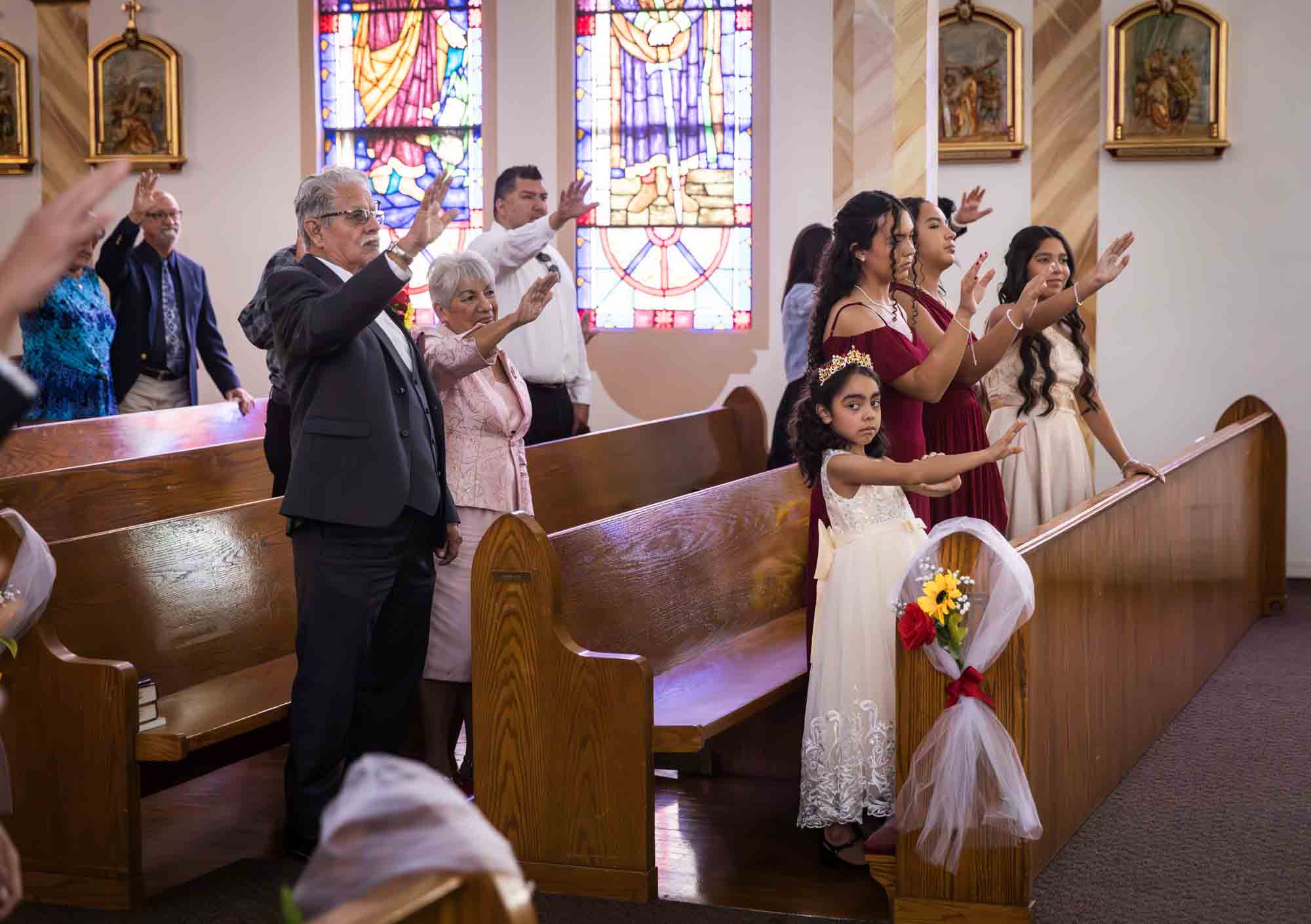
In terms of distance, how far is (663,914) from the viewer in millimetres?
3426

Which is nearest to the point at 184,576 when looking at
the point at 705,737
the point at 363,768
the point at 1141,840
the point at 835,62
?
the point at 705,737

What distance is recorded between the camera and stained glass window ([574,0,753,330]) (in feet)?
27.5

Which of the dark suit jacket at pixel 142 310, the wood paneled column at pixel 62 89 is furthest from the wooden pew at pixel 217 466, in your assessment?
the wood paneled column at pixel 62 89

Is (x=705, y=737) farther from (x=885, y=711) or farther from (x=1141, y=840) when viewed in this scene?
(x=1141, y=840)

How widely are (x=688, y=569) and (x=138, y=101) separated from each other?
19.2 feet

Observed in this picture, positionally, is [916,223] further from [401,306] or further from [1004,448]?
[401,306]

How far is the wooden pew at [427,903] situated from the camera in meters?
1.41

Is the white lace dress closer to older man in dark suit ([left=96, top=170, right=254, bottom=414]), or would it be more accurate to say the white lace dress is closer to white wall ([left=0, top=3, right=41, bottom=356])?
older man in dark suit ([left=96, top=170, right=254, bottom=414])

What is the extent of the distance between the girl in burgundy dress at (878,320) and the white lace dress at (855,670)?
0.67ft

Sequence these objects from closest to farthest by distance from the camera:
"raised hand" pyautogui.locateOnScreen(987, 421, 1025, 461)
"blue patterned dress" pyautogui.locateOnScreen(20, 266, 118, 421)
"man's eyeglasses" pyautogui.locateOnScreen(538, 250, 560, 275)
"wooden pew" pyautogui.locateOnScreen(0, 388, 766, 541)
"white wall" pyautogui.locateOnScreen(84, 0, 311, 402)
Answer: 1. "raised hand" pyautogui.locateOnScreen(987, 421, 1025, 461)
2. "wooden pew" pyautogui.locateOnScreen(0, 388, 766, 541)
3. "blue patterned dress" pyautogui.locateOnScreen(20, 266, 118, 421)
4. "man's eyeglasses" pyautogui.locateOnScreen(538, 250, 560, 275)
5. "white wall" pyautogui.locateOnScreen(84, 0, 311, 402)

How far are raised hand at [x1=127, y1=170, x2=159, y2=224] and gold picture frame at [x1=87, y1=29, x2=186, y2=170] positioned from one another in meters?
2.92

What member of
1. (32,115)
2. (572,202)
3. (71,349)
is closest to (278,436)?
(572,202)

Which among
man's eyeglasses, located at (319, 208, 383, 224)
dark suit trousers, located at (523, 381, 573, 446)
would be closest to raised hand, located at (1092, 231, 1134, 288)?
man's eyeglasses, located at (319, 208, 383, 224)

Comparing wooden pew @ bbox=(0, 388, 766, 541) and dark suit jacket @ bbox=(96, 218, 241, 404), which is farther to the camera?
dark suit jacket @ bbox=(96, 218, 241, 404)
